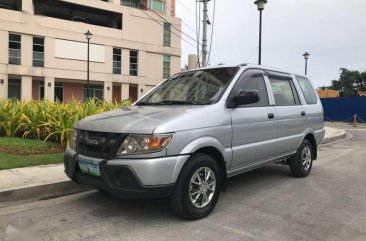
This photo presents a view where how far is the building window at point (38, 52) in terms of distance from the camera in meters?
34.6

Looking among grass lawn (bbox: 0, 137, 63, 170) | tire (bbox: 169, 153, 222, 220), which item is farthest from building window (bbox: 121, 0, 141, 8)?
tire (bbox: 169, 153, 222, 220)

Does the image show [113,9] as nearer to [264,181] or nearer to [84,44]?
[84,44]

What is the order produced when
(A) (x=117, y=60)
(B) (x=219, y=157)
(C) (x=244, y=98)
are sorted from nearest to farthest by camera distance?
(B) (x=219, y=157), (C) (x=244, y=98), (A) (x=117, y=60)

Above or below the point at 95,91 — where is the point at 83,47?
above

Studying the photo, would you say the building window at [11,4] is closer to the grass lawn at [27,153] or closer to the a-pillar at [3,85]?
the a-pillar at [3,85]

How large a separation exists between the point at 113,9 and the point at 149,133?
38.1 meters

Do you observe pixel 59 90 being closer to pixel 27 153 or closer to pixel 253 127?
pixel 27 153

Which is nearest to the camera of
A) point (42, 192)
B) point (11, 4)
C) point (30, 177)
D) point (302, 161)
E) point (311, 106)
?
point (42, 192)

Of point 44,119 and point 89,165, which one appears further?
point 44,119

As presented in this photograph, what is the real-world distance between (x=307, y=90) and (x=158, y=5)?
39.9 meters

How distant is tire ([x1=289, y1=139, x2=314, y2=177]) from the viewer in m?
7.12

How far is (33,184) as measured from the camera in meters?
5.74

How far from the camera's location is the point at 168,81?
6.41m

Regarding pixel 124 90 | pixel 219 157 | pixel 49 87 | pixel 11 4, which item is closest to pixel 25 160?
pixel 219 157
